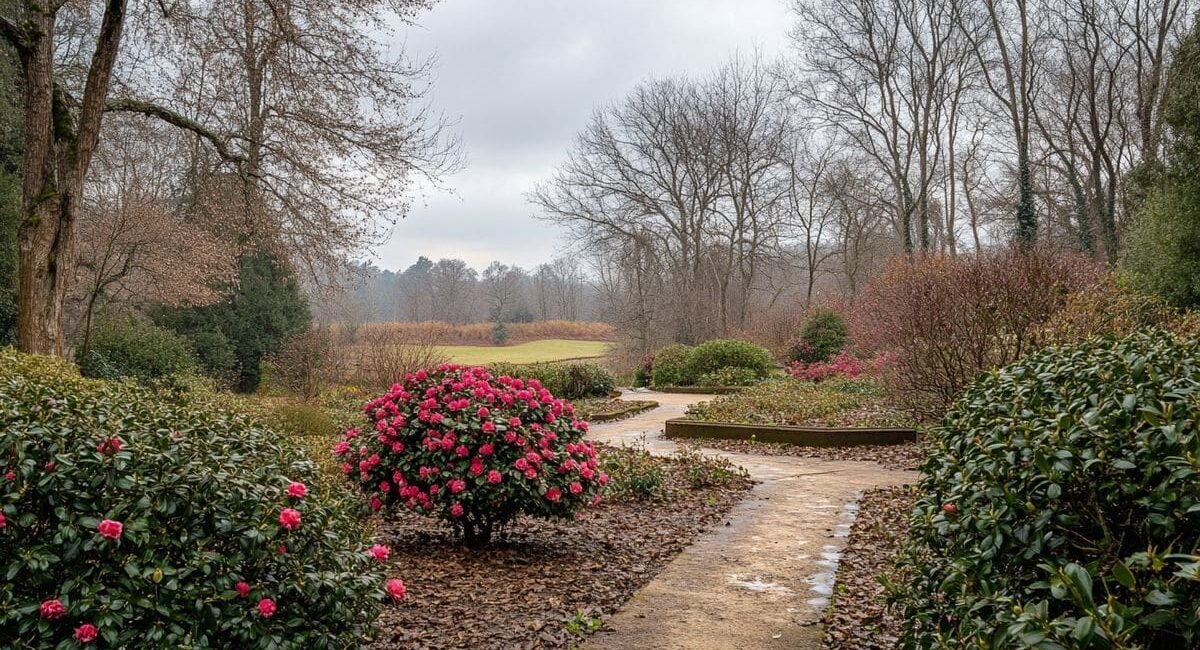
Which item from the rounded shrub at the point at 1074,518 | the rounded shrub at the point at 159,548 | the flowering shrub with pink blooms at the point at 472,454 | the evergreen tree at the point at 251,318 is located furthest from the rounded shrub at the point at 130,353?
the rounded shrub at the point at 1074,518

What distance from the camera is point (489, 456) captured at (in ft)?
14.3

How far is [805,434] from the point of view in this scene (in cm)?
973

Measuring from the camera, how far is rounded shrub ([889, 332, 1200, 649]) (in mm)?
1450

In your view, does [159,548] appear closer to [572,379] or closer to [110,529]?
[110,529]

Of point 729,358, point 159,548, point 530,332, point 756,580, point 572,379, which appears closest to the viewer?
point 159,548

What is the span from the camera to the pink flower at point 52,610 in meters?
2.00

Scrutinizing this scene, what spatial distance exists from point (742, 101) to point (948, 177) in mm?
7888

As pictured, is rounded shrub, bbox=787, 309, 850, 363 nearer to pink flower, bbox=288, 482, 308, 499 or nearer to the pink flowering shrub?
the pink flowering shrub

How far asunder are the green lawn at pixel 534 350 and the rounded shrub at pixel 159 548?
25.5 meters

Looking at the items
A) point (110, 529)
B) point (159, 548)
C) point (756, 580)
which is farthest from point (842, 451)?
point (110, 529)

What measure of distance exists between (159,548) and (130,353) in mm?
13535

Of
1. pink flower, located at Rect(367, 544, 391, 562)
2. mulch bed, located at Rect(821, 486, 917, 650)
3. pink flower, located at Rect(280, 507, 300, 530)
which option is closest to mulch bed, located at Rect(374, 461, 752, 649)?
pink flower, located at Rect(367, 544, 391, 562)

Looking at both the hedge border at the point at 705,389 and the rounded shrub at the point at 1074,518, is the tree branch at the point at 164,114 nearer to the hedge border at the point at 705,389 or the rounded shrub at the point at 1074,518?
the rounded shrub at the point at 1074,518

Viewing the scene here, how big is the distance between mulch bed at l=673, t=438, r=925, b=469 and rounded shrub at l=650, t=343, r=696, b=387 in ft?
29.7
